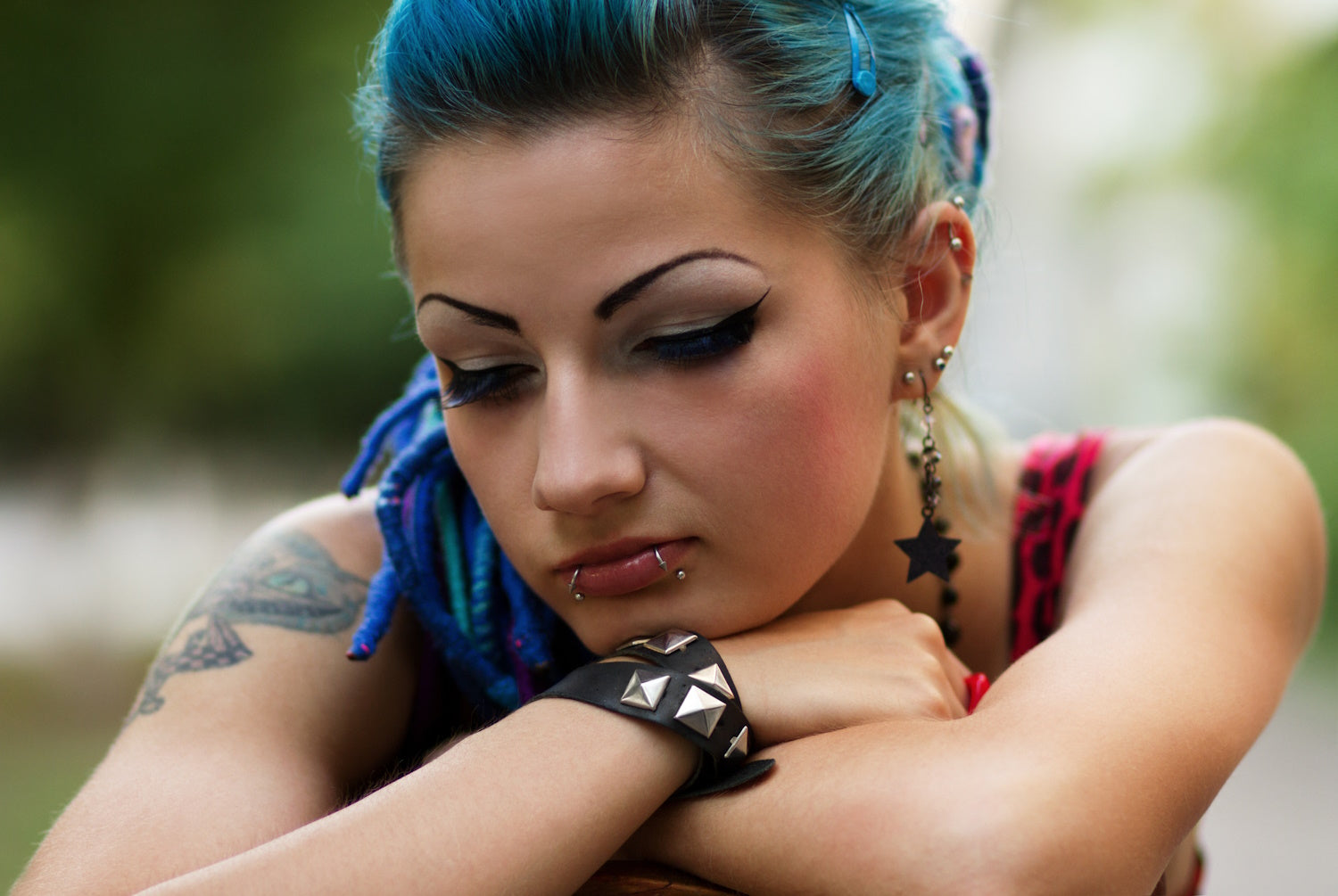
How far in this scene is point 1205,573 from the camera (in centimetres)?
131

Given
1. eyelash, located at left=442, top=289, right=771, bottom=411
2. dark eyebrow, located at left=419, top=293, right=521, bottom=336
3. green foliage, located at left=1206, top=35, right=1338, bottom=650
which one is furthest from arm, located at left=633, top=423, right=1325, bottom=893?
green foliage, located at left=1206, top=35, right=1338, bottom=650

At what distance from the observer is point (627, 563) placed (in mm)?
1187

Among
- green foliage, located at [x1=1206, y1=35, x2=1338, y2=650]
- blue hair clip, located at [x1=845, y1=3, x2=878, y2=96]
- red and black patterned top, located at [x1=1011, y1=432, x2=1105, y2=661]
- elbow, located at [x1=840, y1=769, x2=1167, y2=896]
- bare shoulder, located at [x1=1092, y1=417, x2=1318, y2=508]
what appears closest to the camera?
elbow, located at [x1=840, y1=769, x2=1167, y2=896]

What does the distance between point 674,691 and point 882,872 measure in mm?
265

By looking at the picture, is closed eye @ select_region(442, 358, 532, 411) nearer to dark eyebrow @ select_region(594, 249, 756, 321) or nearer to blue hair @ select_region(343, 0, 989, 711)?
dark eyebrow @ select_region(594, 249, 756, 321)

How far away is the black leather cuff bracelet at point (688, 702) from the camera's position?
105cm

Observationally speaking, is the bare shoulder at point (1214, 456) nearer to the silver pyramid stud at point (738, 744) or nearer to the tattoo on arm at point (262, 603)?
the silver pyramid stud at point (738, 744)

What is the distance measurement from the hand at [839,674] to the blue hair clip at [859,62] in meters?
0.66

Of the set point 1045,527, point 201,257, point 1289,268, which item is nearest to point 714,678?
point 1045,527

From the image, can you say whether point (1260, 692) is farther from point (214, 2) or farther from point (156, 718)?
point (214, 2)

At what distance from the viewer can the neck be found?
159 cm

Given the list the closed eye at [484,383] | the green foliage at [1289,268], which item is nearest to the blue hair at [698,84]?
the closed eye at [484,383]

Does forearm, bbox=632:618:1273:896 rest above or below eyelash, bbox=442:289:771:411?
below

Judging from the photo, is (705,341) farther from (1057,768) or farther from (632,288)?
(1057,768)
